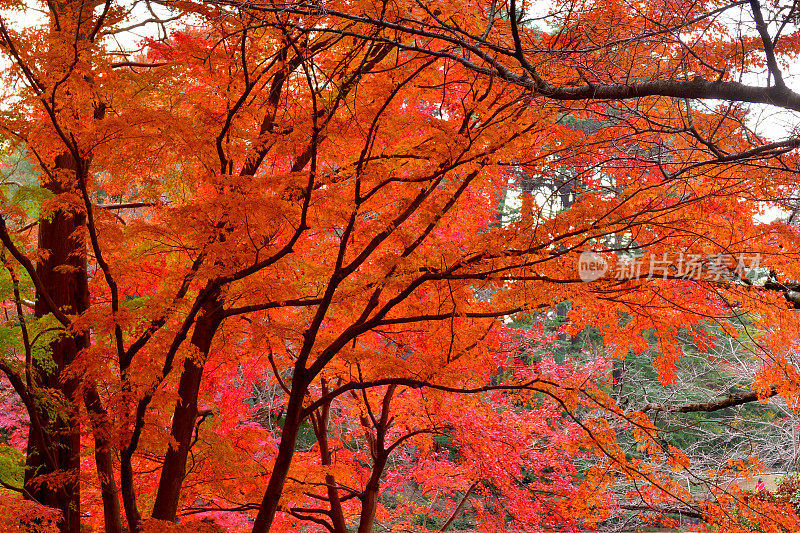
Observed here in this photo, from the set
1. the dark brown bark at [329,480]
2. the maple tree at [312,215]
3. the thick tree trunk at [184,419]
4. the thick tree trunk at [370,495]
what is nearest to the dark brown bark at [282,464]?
the maple tree at [312,215]

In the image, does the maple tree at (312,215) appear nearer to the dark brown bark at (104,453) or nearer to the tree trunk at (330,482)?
the dark brown bark at (104,453)

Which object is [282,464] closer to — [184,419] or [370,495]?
[184,419]

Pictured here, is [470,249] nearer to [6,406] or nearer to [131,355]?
[131,355]

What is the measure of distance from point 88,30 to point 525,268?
14.2 ft

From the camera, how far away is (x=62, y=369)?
5988 millimetres

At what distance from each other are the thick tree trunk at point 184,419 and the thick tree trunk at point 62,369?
0.78 m

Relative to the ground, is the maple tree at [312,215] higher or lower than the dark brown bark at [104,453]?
higher

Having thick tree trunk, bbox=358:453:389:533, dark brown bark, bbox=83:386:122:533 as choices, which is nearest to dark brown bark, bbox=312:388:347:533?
thick tree trunk, bbox=358:453:389:533

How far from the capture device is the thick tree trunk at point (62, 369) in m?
4.97

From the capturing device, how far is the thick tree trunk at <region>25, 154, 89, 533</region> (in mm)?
4969

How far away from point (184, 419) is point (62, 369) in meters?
1.36

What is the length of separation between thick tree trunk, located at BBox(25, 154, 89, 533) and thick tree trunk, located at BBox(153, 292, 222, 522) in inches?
30.7

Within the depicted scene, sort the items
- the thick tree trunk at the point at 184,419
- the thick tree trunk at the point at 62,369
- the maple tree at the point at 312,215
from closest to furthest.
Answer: the maple tree at the point at 312,215 → the thick tree trunk at the point at 62,369 → the thick tree trunk at the point at 184,419

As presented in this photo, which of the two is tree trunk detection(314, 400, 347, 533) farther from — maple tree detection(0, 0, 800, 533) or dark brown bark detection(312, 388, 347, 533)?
maple tree detection(0, 0, 800, 533)
